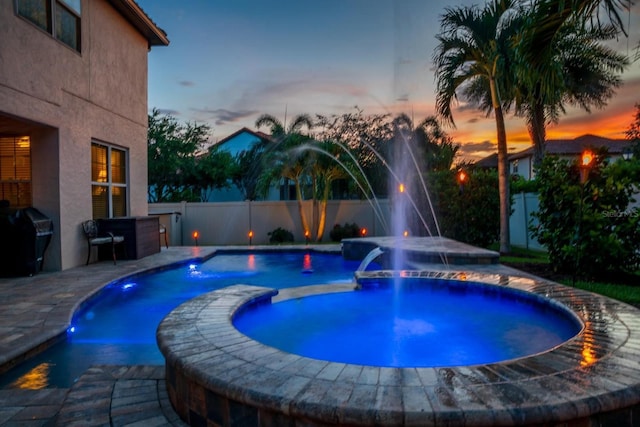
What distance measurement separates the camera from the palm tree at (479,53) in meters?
9.30

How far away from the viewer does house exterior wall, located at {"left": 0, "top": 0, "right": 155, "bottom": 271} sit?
270 inches

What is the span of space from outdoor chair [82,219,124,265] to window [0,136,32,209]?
Answer: 1147 mm

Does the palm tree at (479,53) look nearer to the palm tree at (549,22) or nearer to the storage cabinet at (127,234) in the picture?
the palm tree at (549,22)

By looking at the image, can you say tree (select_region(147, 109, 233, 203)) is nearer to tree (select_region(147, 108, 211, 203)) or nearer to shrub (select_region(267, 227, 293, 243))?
tree (select_region(147, 108, 211, 203))

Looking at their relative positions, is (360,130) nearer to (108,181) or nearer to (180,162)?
(180,162)

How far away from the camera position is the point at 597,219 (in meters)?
6.74

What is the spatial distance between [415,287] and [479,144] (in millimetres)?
19402

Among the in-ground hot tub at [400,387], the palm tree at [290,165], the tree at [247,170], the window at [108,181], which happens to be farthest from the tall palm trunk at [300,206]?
the in-ground hot tub at [400,387]

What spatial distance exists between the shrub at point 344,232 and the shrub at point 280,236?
5.77 feet

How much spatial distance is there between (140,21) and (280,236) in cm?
887

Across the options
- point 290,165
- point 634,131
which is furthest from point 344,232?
point 634,131

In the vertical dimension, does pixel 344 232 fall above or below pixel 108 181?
below

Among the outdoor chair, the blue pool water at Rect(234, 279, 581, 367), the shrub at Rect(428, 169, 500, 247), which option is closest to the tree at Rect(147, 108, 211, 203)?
the outdoor chair

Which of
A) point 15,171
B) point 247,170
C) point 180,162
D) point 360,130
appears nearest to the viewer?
point 15,171
